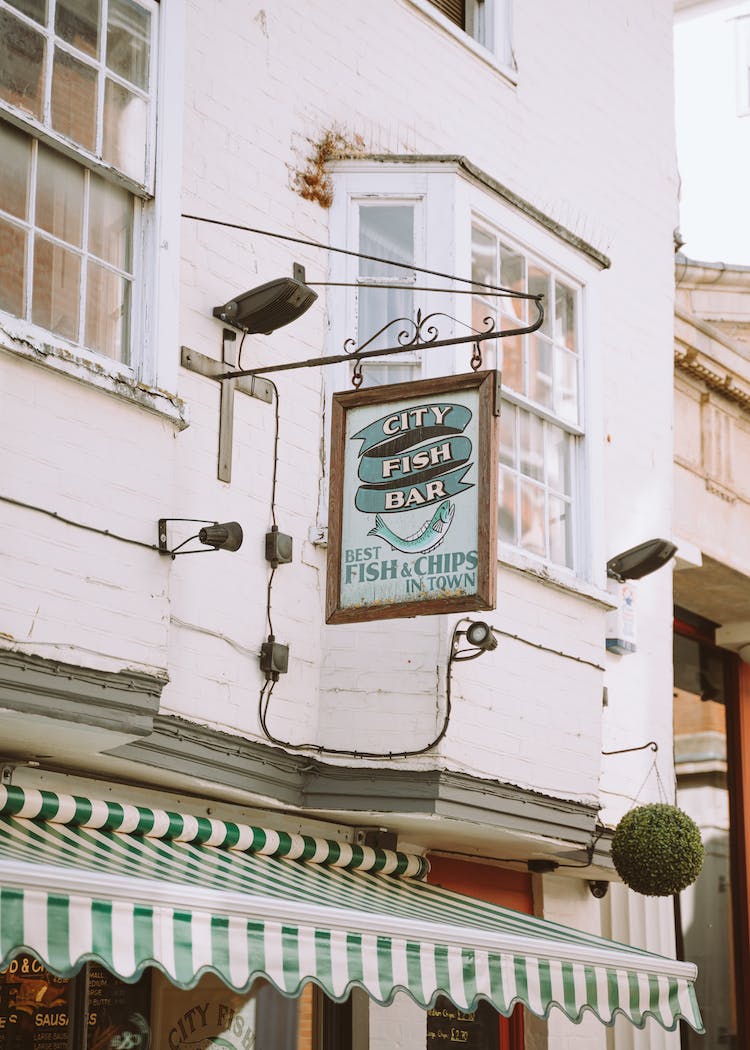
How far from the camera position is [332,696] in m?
8.15

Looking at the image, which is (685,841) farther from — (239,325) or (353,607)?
(239,325)

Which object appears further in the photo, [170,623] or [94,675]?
[170,623]

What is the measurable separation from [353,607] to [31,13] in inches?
120

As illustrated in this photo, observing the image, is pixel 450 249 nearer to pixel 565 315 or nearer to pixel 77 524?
pixel 565 315

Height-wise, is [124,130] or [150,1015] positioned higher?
[124,130]

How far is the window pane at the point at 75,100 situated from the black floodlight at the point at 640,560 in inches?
A: 188

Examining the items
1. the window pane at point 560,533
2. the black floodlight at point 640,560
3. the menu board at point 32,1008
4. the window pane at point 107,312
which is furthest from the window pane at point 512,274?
the menu board at point 32,1008

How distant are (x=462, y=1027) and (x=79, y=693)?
445 centimetres

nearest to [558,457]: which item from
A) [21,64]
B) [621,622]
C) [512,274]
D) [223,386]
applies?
[512,274]

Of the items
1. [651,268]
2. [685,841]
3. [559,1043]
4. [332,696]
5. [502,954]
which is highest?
[651,268]

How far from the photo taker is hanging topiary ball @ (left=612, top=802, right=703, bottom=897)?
8.97 m

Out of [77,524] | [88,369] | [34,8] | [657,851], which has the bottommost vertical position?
[657,851]

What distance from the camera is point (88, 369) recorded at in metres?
6.53

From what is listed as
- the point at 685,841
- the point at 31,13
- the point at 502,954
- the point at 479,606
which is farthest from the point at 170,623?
the point at 685,841
